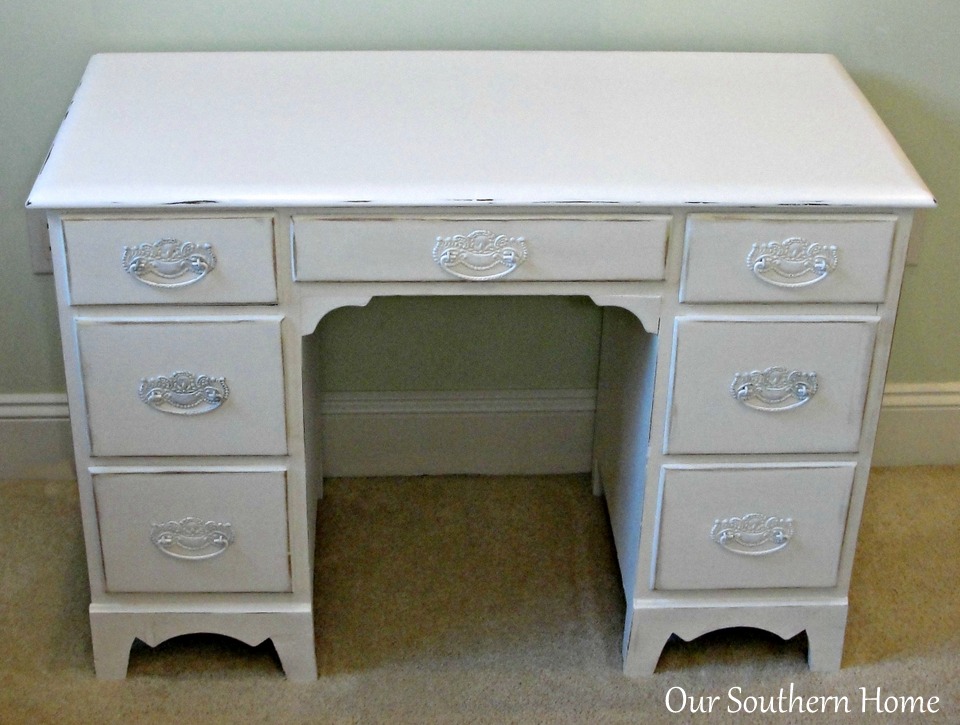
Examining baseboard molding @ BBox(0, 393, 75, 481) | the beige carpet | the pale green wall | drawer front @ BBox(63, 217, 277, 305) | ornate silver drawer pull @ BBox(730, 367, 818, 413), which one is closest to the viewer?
drawer front @ BBox(63, 217, 277, 305)

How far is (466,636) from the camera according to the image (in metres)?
1.61

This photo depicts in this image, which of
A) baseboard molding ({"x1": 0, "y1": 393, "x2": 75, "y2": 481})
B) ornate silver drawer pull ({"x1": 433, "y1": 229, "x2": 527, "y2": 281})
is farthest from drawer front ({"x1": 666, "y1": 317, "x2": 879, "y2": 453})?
baseboard molding ({"x1": 0, "y1": 393, "x2": 75, "y2": 481})

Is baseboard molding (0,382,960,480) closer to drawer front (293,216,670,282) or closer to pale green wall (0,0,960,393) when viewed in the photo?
pale green wall (0,0,960,393)

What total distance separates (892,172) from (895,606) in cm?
74

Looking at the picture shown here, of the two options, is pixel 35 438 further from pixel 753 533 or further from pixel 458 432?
pixel 753 533

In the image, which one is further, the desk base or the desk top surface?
the desk base

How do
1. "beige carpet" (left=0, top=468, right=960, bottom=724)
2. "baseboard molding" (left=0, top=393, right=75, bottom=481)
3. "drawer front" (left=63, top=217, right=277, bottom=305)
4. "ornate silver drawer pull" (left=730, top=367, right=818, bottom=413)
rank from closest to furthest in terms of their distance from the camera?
"drawer front" (left=63, top=217, right=277, bottom=305) < "ornate silver drawer pull" (left=730, top=367, right=818, bottom=413) < "beige carpet" (left=0, top=468, right=960, bottom=724) < "baseboard molding" (left=0, top=393, right=75, bottom=481)

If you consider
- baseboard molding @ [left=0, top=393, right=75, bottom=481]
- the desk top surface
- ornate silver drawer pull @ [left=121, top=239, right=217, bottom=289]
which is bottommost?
baseboard molding @ [left=0, top=393, right=75, bottom=481]

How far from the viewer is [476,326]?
6.13 feet

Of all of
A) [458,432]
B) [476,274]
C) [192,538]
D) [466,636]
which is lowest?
[466,636]

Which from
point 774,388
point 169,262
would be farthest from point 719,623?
point 169,262

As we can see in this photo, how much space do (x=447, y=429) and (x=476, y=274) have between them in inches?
28.4

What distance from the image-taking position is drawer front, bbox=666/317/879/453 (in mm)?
1309

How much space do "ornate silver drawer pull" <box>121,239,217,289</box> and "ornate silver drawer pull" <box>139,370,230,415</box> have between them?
12cm
